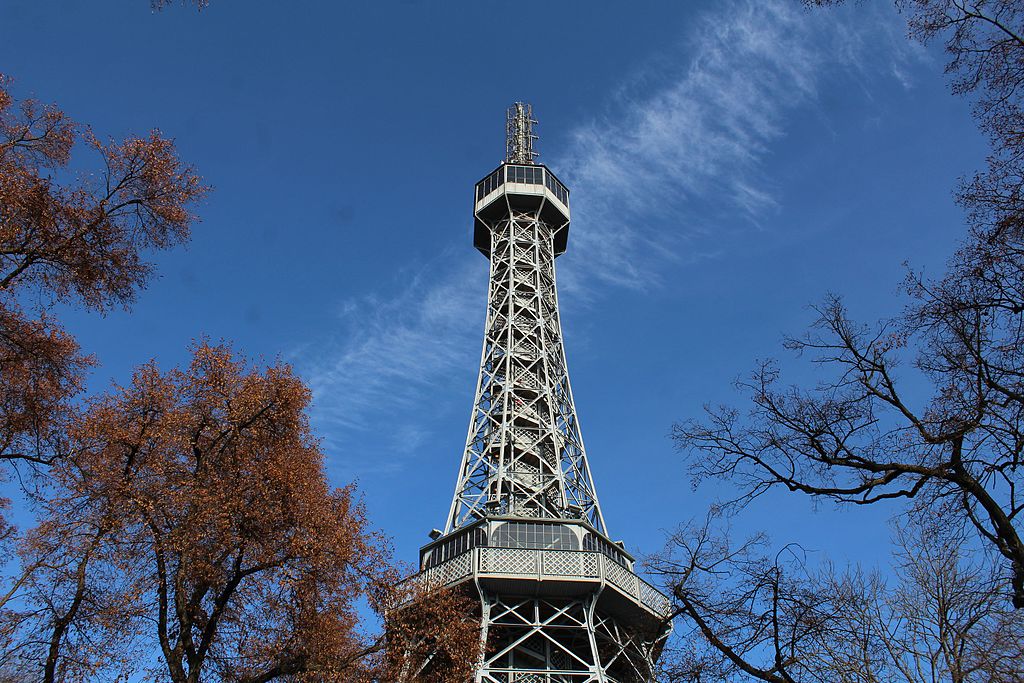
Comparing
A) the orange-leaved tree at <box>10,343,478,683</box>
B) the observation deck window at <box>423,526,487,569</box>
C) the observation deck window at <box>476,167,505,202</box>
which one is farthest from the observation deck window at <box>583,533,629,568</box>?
the observation deck window at <box>476,167,505,202</box>

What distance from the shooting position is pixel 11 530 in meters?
16.1

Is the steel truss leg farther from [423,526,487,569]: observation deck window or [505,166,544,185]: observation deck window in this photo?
[505,166,544,185]: observation deck window

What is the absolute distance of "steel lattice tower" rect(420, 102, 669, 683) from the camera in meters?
A: 37.0

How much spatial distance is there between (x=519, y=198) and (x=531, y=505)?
25.0 m

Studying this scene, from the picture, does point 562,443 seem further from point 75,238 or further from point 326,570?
point 75,238

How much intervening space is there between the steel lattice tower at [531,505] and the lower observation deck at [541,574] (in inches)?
2.2

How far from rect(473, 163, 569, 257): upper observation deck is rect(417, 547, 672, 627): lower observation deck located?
1231 inches

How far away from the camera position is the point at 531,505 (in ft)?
154

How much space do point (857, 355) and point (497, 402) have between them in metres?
39.5

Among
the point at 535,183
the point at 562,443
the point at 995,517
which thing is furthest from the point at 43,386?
the point at 535,183

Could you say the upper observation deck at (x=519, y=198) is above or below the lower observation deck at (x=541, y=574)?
above

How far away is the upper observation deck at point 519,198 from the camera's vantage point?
6206cm

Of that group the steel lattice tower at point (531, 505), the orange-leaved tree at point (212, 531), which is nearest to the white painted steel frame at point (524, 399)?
the steel lattice tower at point (531, 505)

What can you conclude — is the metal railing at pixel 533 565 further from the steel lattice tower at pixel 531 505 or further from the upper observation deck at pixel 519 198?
the upper observation deck at pixel 519 198
